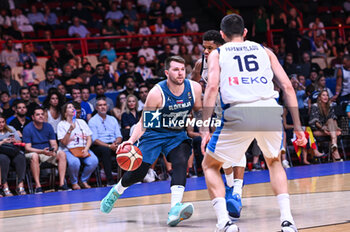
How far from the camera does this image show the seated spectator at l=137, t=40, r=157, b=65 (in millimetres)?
14086

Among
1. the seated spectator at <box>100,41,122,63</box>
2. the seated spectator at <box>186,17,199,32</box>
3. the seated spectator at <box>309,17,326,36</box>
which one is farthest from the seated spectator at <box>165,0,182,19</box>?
the seated spectator at <box>309,17,326,36</box>

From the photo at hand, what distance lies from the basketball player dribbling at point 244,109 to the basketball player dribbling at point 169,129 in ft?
3.75

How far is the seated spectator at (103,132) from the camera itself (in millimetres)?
9984

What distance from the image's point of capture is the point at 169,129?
6016mm

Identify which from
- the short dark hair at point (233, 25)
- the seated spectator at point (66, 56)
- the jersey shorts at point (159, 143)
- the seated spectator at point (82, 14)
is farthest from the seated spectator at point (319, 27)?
the short dark hair at point (233, 25)

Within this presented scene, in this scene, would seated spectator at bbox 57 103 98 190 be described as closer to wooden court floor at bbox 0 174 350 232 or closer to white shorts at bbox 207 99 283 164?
wooden court floor at bbox 0 174 350 232

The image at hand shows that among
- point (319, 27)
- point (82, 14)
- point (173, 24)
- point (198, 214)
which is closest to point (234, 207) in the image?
point (198, 214)

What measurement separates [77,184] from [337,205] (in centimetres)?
490

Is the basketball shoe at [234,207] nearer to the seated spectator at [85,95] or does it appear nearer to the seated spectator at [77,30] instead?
the seated spectator at [85,95]

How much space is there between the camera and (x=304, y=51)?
15430mm

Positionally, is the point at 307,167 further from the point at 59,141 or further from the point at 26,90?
the point at 26,90

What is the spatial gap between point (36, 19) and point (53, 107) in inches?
209

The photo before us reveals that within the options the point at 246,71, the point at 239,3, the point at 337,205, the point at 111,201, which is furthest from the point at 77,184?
the point at 239,3

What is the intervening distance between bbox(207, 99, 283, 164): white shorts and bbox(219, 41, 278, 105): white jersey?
0.07 m
